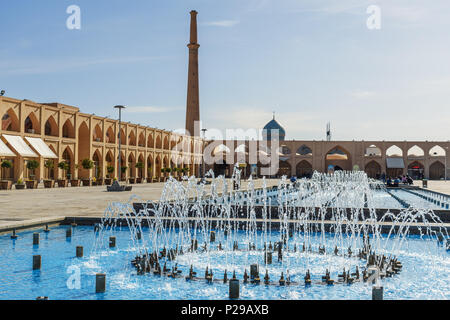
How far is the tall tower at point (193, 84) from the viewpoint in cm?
5125

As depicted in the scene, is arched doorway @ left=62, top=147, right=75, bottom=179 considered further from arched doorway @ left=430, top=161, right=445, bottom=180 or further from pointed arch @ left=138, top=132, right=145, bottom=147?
arched doorway @ left=430, top=161, right=445, bottom=180

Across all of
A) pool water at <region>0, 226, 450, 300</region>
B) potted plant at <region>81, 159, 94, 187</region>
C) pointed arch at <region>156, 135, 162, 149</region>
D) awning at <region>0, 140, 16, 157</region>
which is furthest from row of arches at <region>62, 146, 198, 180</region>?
pool water at <region>0, 226, 450, 300</region>

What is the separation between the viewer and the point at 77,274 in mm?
6941

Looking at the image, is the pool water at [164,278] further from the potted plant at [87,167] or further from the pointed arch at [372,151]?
the pointed arch at [372,151]

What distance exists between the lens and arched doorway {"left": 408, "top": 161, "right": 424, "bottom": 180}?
55219 mm

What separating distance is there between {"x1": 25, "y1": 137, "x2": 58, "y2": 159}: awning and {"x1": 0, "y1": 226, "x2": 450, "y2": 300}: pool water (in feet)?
64.3

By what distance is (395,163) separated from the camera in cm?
5409

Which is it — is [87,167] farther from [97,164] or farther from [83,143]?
[97,164]

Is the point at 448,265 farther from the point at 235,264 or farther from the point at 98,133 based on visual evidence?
the point at 98,133

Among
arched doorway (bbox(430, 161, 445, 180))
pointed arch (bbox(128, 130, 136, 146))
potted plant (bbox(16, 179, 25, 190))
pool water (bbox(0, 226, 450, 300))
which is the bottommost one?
pool water (bbox(0, 226, 450, 300))

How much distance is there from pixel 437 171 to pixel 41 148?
154ft

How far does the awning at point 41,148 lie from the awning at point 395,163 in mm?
39834
